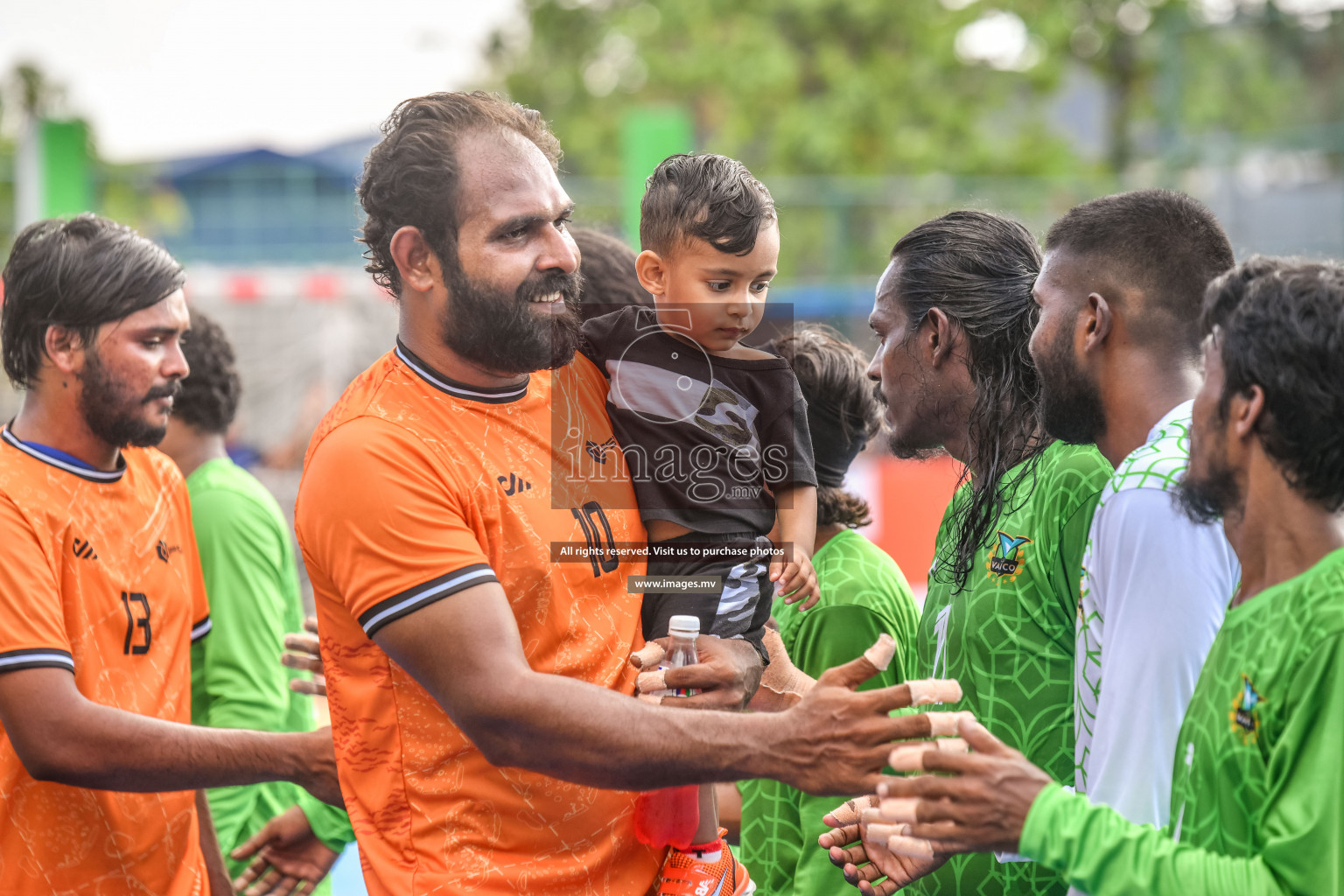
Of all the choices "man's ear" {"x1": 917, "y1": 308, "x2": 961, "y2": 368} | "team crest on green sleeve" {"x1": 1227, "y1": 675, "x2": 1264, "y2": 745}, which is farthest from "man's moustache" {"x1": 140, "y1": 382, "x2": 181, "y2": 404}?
"team crest on green sleeve" {"x1": 1227, "y1": 675, "x2": 1264, "y2": 745}

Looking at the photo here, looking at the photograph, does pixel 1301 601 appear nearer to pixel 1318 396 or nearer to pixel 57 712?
pixel 1318 396

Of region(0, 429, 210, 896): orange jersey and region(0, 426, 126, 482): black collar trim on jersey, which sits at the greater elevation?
region(0, 426, 126, 482): black collar trim on jersey

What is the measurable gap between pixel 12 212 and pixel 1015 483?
1790cm

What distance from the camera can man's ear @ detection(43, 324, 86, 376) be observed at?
3377mm

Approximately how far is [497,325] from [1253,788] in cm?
166

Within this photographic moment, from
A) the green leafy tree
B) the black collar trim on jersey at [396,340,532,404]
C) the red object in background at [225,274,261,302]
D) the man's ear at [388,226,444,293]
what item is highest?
the green leafy tree

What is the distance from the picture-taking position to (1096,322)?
2.62 m

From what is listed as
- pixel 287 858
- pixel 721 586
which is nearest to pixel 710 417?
pixel 721 586

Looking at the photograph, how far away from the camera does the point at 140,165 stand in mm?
18969

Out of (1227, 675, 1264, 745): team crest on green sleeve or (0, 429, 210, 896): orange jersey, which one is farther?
(0, 429, 210, 896): orange jersey

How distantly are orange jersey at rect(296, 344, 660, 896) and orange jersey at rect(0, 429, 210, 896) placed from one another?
95 cm

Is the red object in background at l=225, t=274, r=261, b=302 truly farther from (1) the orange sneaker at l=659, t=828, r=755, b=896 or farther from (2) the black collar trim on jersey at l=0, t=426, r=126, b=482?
(1) the orange sneaker at l=659, t=828, r=755, b=896

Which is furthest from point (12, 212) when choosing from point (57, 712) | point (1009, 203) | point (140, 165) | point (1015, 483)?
point (1015, 483)

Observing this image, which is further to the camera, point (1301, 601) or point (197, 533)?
point (197, 533)
